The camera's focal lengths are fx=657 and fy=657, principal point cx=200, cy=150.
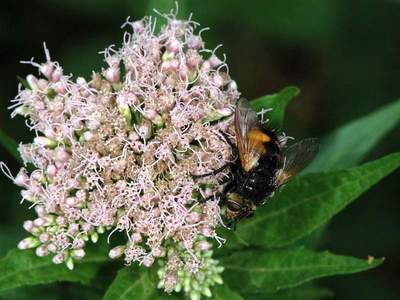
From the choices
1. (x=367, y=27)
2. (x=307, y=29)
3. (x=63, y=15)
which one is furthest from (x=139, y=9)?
(x=367, y=27)

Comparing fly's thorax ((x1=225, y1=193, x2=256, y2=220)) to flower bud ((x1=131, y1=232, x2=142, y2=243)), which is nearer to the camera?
flower bud ((x1=131, y1=232, x2=142, y2=243))

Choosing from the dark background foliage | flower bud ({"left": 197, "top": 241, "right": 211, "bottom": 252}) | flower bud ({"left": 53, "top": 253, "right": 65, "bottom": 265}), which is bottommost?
flower bud ({"left": 197, "top": 241, "right": 211, "bottom": 252})

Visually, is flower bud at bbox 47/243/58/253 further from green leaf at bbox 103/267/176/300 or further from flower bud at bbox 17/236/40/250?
green leaf at bbox 103/267/176/300

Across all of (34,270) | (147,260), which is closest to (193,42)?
(147,260)

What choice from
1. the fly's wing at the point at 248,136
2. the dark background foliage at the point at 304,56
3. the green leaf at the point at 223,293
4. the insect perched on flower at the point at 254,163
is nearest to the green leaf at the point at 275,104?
the insect perched on flower at the point at 254,163

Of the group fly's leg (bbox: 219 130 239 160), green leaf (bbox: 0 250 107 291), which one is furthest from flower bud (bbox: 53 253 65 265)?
fly's leg (bbox: 219 130 239 160)

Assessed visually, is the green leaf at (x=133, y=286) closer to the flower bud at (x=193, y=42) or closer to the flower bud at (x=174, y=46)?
the flower bud at (x=174, y=46)

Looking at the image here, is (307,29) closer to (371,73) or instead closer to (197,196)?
(371,73)
